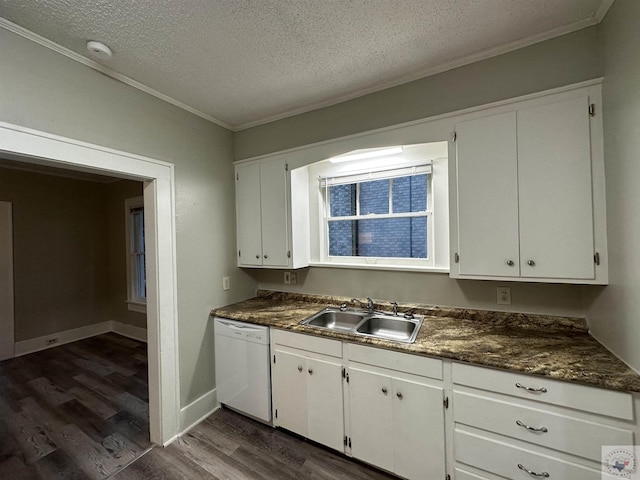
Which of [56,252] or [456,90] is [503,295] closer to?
[456,90]

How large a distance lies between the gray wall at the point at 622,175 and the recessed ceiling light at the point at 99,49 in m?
2.61

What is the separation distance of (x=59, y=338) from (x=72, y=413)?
228 centimetres

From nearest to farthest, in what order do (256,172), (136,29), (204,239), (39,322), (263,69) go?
(136,29) → (263,69) → (204,239) → (256,172) → (39,322)

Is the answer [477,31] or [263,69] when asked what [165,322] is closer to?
[263,69]

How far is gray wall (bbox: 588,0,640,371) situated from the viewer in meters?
1.14

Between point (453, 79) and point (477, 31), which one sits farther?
point (453, 79)

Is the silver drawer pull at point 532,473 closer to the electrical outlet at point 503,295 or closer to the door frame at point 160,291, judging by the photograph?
the electrical outlet at point 503,295

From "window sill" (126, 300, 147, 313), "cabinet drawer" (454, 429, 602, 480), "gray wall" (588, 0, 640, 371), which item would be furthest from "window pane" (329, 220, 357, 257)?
"window sill" (126, 300, 147, 313)

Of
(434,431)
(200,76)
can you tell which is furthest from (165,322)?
(434,431)

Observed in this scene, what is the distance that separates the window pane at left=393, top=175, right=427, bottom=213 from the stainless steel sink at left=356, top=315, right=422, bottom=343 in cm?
93

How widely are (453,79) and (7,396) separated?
4888mm

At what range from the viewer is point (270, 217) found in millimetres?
2498

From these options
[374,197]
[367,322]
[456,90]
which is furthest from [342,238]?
[456,90]

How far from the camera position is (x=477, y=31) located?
5.02 ft
